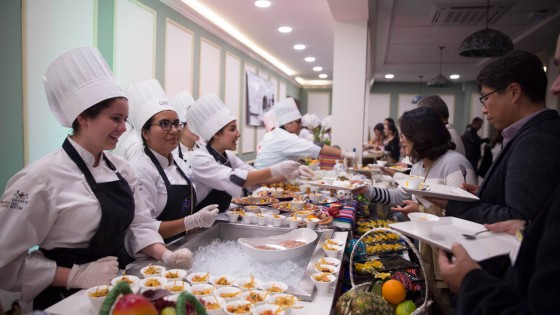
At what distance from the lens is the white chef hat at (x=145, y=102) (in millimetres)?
2096

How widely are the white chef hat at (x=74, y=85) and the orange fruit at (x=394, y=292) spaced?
1.35m

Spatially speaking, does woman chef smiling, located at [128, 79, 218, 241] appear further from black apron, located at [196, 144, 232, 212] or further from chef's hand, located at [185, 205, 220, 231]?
black apron, located at [196, 144, 232, 212]

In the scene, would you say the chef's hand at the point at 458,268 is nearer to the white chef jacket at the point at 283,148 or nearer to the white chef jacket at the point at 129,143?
the white chef jacket at the point at 129,143

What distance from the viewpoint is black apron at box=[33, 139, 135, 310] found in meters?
1.40

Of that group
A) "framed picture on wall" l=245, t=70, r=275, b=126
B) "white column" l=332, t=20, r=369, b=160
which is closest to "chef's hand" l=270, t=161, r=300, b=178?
"white column" l=332, t=20, r=369, b=160

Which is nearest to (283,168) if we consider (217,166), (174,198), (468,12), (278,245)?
(217,166)

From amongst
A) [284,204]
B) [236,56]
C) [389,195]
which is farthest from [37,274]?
[236,56]

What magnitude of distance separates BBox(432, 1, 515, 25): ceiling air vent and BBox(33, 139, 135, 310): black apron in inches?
188

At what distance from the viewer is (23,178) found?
4.31 feet

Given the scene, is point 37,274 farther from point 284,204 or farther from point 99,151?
point 284,204

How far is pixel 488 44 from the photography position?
4.20m

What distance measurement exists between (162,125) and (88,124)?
58 cm

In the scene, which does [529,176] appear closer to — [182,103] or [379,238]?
[379,238]

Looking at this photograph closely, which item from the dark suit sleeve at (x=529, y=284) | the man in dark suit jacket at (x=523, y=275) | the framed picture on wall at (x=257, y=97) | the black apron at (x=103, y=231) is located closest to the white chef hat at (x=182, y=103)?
the black apron at (x=103, y=231)
